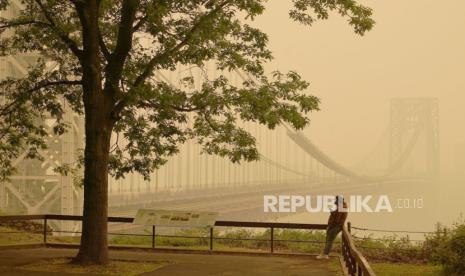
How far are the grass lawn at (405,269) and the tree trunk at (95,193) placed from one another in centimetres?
581

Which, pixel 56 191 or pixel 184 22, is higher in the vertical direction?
pixel 184 22

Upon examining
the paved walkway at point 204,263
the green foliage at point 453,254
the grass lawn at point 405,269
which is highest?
the green foliage at point 453,254

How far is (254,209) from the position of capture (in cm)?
3538

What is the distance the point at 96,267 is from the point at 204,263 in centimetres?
234

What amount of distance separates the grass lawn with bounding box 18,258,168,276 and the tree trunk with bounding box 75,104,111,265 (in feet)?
1.13

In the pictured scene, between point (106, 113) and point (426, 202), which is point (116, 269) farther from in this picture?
point (426, 202)

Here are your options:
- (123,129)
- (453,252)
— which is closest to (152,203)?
(123,129)

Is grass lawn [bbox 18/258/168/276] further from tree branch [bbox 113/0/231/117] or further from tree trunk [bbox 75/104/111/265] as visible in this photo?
tree branch [bbox 113/0/231/117]

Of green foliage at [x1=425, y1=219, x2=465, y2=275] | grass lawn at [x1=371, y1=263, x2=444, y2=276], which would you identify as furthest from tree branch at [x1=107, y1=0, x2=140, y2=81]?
green foliage at [x1=425, y1=219, x2=465, y2=275]

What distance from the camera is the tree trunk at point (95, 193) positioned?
12.6 metres

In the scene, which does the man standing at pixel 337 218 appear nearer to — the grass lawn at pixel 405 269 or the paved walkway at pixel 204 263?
the paved walkway at pixel 204 263

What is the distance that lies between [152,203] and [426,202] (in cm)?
3084

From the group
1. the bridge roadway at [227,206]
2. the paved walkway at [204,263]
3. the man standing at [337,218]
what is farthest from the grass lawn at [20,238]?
the bridge roadway at [227,206]

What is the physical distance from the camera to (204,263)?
13203 millimetres
